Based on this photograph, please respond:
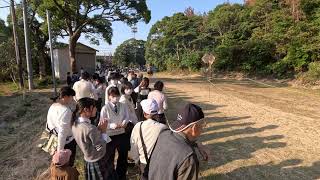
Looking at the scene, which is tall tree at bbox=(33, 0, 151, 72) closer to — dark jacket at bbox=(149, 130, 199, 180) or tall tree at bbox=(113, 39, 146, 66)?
dark jacket at bbox=(149, 130, 199, 180)

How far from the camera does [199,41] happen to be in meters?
46.2

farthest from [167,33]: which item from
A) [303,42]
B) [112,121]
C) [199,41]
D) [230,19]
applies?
[112,121]

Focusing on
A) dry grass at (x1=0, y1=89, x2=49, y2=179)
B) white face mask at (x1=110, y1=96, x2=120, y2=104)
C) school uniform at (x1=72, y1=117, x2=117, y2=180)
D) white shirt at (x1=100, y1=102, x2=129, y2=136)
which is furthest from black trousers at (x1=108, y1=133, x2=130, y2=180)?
dry grass at (x1=0, y1=89, x2=49, y2=179)

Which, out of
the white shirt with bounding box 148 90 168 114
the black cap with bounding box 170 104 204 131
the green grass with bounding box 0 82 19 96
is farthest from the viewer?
the green grass with bounding box 0 82 19 96

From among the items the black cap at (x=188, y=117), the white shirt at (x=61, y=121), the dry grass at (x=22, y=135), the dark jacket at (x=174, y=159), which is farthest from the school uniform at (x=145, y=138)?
the dry grass at (x=22, y=135)

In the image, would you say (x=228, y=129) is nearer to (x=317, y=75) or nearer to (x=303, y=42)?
(x=317, y=75)

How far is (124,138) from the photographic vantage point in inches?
223

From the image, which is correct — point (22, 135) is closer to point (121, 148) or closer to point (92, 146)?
point (121, 148)

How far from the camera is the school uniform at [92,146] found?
4242mm

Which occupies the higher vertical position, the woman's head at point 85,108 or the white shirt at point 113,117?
the woman's head at point 85,108

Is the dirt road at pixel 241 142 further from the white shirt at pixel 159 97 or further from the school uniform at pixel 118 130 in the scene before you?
the white shirt at pixel 159 97

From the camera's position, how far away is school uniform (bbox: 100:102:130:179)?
5.48 m

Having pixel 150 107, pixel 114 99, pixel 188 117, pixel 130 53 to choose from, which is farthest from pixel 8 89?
pixel 130 53

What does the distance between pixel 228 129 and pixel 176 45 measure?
4274 centimetres
